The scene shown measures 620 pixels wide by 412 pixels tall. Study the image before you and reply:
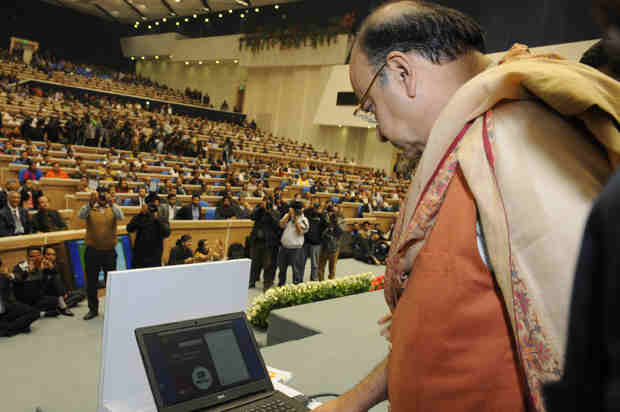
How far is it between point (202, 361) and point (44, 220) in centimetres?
628

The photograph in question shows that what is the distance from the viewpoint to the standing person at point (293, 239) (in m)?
7.50

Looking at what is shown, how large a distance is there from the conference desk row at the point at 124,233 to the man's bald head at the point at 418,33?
19.0 feet

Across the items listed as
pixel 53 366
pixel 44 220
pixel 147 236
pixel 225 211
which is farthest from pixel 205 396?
pixel 225 211

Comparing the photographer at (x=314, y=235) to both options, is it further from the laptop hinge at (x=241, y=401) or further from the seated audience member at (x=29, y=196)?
the laptop hinge at (x=241, y=401)

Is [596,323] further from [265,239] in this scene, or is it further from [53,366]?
[265,239]

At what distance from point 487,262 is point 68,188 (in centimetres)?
995

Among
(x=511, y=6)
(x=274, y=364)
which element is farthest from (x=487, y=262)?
(x=511, y=6)

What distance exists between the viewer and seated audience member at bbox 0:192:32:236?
6293 mm

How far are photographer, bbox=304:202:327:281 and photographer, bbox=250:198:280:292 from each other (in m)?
0.67

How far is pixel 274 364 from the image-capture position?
2771mm

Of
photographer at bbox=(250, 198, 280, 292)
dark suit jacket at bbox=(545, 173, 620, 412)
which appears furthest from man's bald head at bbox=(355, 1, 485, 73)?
photographer at bbox=(250, 198, 280, 292)

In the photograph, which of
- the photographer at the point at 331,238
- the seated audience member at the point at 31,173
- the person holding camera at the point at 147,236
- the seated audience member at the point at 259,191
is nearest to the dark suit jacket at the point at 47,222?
the person holding camera at the point at 147,236

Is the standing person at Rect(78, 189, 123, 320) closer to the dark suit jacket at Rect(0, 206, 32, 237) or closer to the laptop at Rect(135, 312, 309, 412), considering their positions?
the dark suit jacket at Rect(0, 206, 32, 237)

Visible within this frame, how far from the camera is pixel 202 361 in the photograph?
1.48 meters
